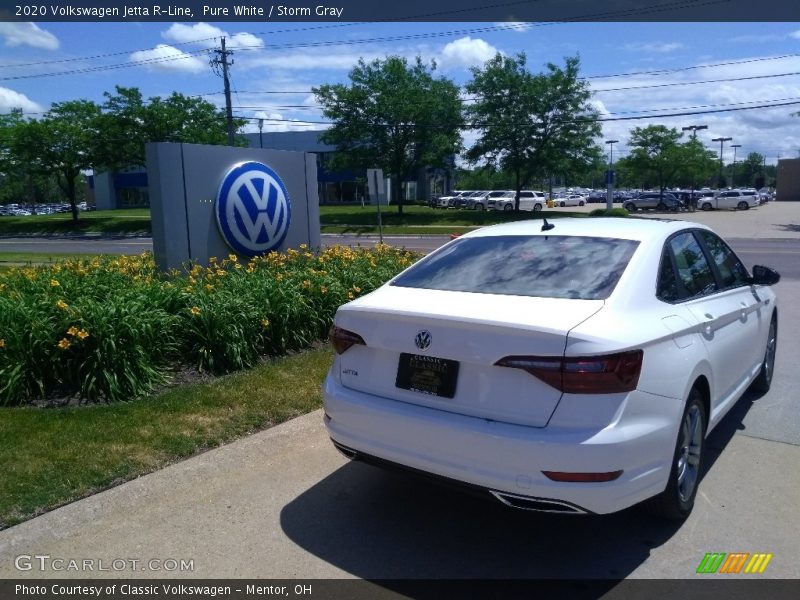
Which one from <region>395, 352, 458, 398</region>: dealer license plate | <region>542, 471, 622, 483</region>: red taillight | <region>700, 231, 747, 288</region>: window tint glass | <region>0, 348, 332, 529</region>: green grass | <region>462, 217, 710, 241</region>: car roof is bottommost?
<region>0, 348, 332, 529</region>: green grass

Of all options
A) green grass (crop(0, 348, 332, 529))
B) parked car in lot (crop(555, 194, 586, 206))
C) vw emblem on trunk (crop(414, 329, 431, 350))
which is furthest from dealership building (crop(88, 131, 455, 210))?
vw emblem on trunk (crop(414, 329, 431, 350))

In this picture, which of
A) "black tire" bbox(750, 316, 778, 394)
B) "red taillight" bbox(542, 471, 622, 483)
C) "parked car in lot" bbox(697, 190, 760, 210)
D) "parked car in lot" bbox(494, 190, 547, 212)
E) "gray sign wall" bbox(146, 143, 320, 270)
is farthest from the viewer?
"parked car in lot" bbox(697, 190, 760, 210)

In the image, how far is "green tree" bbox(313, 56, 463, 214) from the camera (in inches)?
1722

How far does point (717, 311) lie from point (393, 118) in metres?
41.1

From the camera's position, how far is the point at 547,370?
3102mm

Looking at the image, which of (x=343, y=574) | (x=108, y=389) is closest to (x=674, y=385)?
(x=343, y=574)

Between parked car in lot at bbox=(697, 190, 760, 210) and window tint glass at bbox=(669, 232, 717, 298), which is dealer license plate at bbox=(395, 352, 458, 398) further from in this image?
parked car in lot at bbox=(697, 190, 760, 210)

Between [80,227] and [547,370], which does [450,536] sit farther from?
[80,227]

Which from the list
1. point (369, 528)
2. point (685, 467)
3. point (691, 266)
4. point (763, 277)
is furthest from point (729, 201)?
point (369, 528)

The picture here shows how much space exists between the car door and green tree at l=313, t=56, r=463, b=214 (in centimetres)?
4010

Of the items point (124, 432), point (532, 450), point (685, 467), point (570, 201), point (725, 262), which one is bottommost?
point (124, 432)

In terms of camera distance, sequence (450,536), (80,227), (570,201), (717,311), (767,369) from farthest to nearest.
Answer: (570,201)
(80,227)
(767,369)
(717,311)
(450,536)

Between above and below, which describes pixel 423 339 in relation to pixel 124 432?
above

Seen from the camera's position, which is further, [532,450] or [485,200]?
[485,200]
